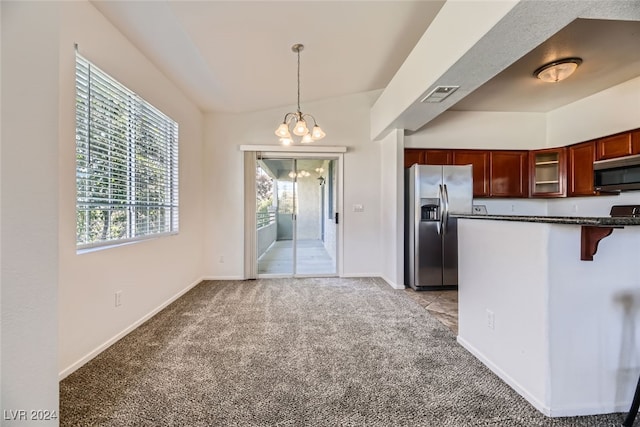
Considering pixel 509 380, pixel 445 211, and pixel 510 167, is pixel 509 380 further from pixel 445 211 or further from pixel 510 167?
pixel 510 167

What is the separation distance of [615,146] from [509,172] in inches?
48.7

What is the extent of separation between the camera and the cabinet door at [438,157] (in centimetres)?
449

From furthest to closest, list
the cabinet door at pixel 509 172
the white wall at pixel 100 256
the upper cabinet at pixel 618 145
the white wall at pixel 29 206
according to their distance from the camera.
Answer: the cabinet door at pixel 509 172 → the upper cabinet at pixel 618 145 → the white wall at pixel 100 256 → the white wall at pixel 29 206

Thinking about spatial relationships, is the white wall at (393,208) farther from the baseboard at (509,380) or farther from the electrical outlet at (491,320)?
the electrical outlet at (491,320)

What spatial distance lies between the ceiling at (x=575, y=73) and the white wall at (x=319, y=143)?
1684 mm

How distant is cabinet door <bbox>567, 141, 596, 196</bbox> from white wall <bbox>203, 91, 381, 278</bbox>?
282 cm

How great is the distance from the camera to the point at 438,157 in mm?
4508

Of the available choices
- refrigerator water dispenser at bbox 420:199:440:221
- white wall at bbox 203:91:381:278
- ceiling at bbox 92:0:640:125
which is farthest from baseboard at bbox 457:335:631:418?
white wall at bbox 203:91:381:278

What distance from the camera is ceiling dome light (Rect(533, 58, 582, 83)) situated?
292 cm

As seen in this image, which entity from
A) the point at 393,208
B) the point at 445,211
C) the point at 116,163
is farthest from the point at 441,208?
the point at 116,163

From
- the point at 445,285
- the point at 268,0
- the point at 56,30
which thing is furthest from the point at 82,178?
the point at 445,285

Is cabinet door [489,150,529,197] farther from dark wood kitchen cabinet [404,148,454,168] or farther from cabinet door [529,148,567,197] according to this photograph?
dark wood kitchen cabinet [404,148,454,168]

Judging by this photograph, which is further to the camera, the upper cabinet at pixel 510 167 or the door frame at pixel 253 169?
the door frame at pixel 253 169

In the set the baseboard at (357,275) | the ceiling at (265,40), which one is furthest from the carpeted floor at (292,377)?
the ceiling at (265,40)
